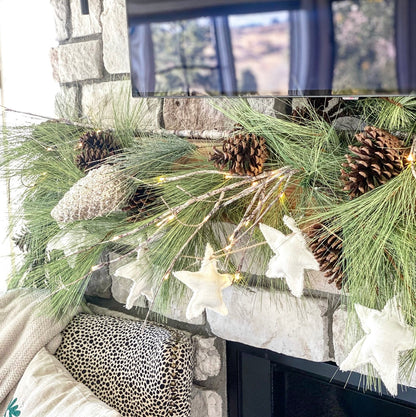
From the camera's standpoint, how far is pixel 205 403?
4.96 feet

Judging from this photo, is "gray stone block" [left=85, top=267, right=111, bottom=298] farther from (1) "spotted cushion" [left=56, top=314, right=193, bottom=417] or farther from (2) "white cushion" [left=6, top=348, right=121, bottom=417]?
(2) "white cushion" [left=6, top=348, right=121, bottom=417]

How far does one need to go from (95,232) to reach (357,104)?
621 mm

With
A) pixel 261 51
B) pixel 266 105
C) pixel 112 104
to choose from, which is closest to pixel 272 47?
pixel 261 51

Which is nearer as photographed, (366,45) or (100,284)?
(366,45)

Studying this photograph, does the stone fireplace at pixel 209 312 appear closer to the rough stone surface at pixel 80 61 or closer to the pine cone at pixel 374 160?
the rough stone surface at pixel 80 61

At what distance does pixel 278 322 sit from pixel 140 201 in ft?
1.31

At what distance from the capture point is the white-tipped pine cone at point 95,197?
117 centimetres

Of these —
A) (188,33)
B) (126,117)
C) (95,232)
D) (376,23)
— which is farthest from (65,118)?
(376,23)

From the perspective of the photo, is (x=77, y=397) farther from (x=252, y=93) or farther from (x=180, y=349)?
(x=252, y=93)

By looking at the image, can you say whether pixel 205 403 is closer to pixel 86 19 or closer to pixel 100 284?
pixel 100 284

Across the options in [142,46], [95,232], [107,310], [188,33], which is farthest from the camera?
[107,310]

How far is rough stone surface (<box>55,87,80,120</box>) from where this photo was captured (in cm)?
150

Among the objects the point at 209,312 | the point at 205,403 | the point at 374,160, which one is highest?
the point at 374,160

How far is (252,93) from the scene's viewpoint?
40.1 inches
